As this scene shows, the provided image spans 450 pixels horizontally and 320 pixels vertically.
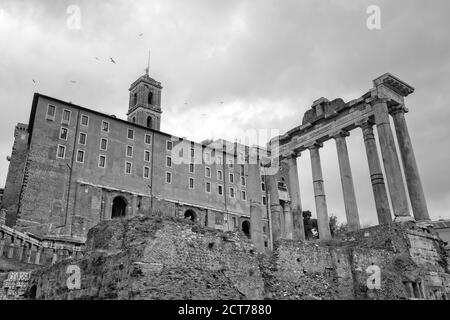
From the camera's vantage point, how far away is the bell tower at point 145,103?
229ft

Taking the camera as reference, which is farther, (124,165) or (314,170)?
(124,165)

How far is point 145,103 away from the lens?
2781 inches

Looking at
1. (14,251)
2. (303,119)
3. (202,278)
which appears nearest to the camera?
(202,278)

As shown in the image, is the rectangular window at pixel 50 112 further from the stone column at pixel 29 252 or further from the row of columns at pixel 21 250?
the stone column at pixel 29 252

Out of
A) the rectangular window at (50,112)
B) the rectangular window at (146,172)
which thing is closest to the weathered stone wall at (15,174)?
the rectangular window at (50,112)

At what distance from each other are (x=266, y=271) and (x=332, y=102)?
15.1 meters

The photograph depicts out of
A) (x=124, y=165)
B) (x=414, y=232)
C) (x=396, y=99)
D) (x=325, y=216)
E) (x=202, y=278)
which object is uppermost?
(x=124, y=165)

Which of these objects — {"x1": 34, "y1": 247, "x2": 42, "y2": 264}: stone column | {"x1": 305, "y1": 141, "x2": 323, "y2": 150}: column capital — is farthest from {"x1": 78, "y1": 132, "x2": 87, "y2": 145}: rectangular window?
{"x1": 305, "y1": 141, "x2": 323, "y2": 150}: column capital

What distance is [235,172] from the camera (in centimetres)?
5725

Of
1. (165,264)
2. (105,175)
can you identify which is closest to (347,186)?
(165,264)

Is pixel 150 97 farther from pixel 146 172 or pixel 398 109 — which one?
pixel 398 109

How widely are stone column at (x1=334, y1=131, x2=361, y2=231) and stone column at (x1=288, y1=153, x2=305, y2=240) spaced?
334cm

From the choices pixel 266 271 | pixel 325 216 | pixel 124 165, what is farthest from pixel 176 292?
pixel 124 165
